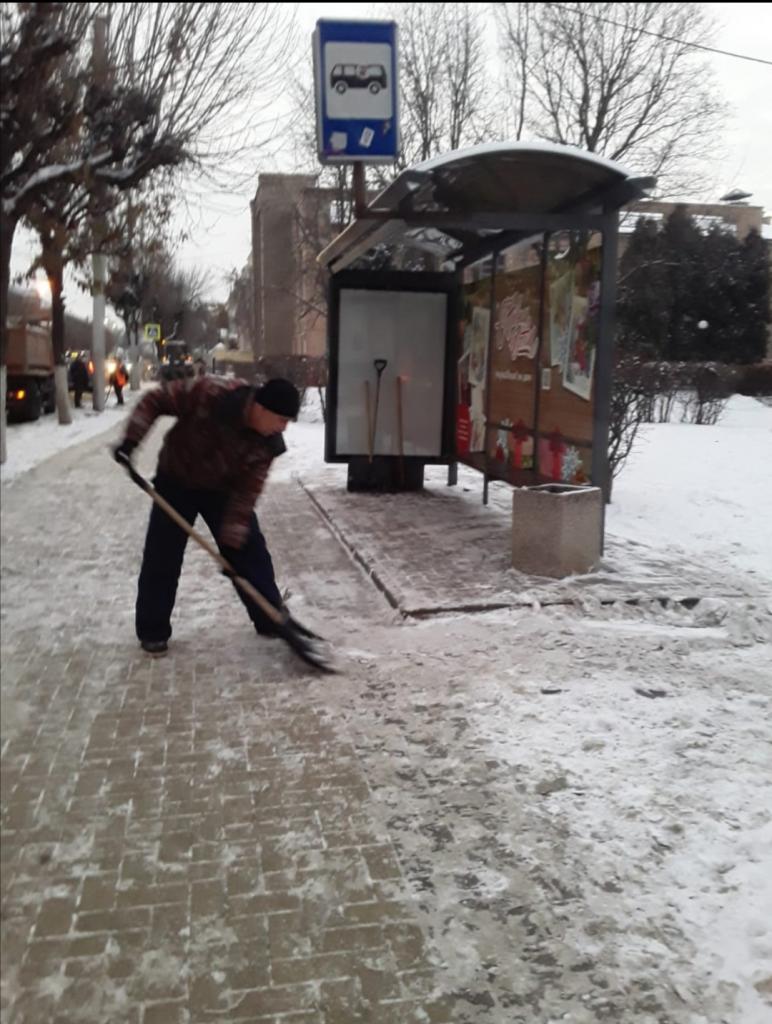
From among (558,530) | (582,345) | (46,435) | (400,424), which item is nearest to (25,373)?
(46,435)

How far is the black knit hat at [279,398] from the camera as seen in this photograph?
446 centimetres

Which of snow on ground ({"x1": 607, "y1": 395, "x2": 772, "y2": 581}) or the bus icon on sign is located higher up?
the bus icon on sign

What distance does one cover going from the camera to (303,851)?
3109 millimetres

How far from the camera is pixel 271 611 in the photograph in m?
4.84

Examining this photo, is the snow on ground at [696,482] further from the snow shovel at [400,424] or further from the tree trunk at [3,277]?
the snow shovel at [400,424]

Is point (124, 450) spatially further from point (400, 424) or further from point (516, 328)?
point (400, 424)

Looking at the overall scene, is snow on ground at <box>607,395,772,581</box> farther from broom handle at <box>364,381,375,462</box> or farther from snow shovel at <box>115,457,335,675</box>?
snow shovel at <box>115,457,335,675</box>

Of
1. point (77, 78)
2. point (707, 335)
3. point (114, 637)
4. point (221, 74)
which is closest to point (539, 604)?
point (114, 637)

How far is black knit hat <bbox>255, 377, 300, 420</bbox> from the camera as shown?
446 cm

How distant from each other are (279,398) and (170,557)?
1.14 metres

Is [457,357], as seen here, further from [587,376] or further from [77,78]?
[77,78]

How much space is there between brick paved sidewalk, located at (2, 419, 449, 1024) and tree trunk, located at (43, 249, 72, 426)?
14485 millimetres

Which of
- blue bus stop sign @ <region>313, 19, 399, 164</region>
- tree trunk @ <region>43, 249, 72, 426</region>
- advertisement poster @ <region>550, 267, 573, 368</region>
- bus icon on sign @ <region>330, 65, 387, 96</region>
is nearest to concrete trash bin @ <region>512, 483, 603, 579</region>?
advertisement poster @ <region>550, 267, 573, 368</region>

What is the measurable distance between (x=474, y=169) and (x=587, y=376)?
1681 millimetres
